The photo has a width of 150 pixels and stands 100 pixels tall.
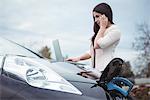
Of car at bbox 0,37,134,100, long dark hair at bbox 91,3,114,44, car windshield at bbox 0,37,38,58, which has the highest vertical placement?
long dark hair at bbox 91,3,114,44

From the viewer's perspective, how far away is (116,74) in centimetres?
321

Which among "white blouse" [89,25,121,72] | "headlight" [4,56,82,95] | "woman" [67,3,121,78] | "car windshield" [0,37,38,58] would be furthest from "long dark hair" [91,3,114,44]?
"headlight" [4,56,82,95]

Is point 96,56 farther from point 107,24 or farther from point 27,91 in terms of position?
point 27,91

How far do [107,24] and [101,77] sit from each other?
109 cm

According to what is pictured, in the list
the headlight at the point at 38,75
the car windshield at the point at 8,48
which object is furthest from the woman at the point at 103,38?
the headlight at the point at 38,75

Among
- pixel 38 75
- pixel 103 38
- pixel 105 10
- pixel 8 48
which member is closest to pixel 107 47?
pixel 103 38

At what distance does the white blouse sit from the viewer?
3.91 meters

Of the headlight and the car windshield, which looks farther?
the car windshield

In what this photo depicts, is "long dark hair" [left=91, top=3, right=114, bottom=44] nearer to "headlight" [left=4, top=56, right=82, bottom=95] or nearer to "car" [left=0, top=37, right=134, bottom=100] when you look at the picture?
"car" [left=0, top=37, right=134, bottom=100]

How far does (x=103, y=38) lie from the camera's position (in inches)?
154

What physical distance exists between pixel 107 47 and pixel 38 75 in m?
1.52

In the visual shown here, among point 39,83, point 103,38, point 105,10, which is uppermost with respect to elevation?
point 105,10

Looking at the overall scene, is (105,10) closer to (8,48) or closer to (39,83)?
(8,48)

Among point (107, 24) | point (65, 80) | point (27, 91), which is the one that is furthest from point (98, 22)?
point (27, 91)
